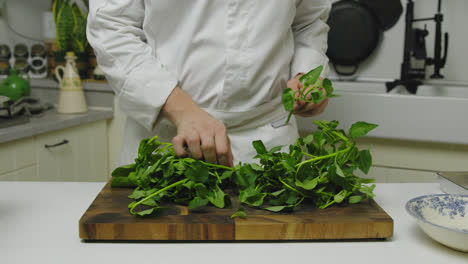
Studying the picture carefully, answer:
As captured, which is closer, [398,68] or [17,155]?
[17,155]

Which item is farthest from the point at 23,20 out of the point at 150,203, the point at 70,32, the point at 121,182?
the point at 150,203

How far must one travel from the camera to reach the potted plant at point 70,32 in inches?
72.1

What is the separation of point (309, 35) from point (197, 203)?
649 mm

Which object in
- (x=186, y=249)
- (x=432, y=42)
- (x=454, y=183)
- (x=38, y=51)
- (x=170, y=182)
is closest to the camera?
(x=186, y=249)

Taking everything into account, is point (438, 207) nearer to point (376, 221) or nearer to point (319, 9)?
point (376, 221)

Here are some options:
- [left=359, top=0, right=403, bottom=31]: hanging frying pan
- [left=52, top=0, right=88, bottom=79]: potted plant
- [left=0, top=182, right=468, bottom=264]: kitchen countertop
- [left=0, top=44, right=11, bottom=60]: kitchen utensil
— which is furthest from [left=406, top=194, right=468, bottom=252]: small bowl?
[left=0, top=44, right=11, bottom=60]: kitchen utensil

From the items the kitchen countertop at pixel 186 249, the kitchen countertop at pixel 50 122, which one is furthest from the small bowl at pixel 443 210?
the kitchen countertop at pixel 50 122

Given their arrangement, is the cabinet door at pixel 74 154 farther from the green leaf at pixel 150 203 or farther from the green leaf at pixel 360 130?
the green leaf at pixel 360 130

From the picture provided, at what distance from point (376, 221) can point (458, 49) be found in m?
1.47

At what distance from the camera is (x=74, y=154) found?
166cm

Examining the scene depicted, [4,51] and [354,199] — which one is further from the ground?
[4,51]

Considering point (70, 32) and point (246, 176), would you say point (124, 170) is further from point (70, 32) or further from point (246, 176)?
point (70, 32)

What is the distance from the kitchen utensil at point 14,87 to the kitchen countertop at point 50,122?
11 cm

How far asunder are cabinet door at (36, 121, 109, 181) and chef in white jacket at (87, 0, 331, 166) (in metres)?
0.70
